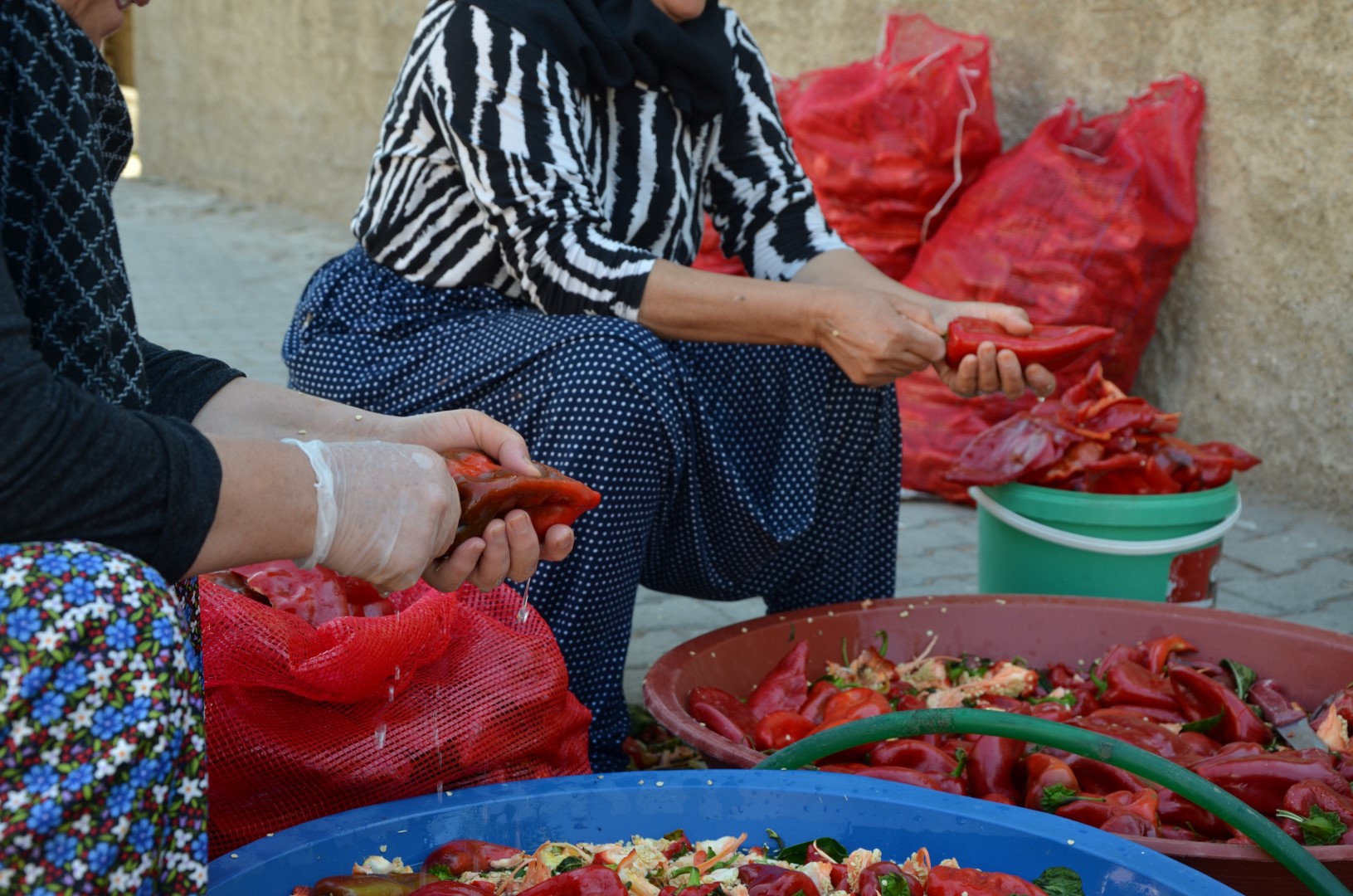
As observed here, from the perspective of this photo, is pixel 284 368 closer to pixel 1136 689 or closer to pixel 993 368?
pixel 993 368

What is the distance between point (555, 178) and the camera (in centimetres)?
243

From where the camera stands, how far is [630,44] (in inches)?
98.7

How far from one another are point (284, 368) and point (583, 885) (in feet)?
14.1

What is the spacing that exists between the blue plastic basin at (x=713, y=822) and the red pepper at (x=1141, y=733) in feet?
1.61

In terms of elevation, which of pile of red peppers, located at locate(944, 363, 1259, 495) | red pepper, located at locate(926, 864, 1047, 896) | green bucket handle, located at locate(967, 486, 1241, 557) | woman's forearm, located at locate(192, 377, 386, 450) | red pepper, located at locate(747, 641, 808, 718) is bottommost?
red pepper, located at locate(747, 641, 808, 718)

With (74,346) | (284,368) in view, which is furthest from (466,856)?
(284,368)

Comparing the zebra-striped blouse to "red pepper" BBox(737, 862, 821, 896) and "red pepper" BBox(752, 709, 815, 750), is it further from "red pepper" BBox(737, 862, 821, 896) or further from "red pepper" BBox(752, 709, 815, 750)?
"red pepper" BBox(737, 862, 821, 896)

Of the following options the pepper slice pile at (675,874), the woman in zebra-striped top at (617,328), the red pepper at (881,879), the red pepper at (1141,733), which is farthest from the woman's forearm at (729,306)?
the red pepper at (881,879)

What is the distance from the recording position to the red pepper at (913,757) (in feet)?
6.44

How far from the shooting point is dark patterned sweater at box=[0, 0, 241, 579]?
114 cm

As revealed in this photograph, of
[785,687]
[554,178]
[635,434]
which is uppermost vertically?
[554,178]

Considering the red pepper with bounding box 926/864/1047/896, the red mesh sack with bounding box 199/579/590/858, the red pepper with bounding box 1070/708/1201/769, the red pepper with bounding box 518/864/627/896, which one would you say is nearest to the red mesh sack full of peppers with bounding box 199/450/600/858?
the red mesh sack with bounding box 199/579/590/858

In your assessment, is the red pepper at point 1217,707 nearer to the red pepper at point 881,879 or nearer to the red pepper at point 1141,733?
the red pepper at point 1141,733

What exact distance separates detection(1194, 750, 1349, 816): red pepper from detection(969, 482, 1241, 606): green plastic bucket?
2.67 feet
